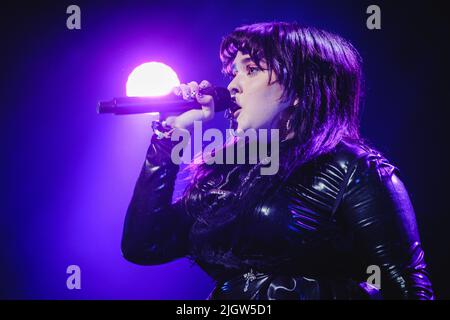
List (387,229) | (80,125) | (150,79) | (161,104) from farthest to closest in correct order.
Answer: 1. (80,125)
2. (150,79)
3. (161,104)
4. (387,229)

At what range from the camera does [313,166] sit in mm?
1226

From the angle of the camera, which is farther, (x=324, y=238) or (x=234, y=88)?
(x=234, y=88)

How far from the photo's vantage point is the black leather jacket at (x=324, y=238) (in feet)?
3.60

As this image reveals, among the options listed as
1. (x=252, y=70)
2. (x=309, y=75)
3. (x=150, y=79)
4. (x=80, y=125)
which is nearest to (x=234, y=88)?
(x=252, y=70)

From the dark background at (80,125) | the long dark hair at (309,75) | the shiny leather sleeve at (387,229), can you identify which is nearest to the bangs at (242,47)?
the long dark hair at (309,75)

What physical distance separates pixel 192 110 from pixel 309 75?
35cm

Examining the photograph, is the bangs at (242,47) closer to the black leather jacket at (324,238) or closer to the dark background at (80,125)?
the black leather jacket at (324,238)

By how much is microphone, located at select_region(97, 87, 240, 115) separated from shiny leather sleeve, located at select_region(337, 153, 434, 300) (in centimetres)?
42

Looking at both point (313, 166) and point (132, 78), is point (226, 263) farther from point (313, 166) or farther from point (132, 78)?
point (132, 78)

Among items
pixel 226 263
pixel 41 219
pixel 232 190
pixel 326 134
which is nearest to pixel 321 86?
pixel 326 134

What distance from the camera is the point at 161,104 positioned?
1283 millimetres

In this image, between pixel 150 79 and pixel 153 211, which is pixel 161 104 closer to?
pixel 153 211

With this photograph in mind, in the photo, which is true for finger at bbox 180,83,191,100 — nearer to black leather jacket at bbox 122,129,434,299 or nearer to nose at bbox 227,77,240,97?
nose at bbox 227,77,240,97

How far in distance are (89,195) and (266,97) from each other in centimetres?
110
